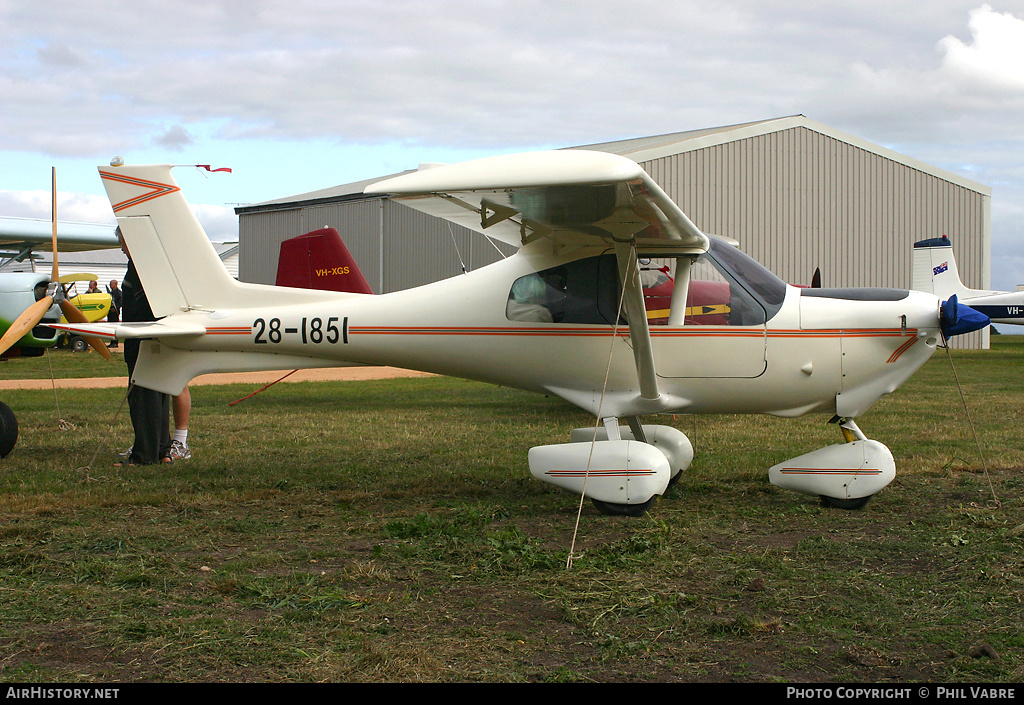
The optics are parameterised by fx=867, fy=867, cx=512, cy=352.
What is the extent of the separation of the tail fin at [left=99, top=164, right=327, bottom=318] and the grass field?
154 cm

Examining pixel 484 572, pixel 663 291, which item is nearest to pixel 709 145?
pixel 663 291

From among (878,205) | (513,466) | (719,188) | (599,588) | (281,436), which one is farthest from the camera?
(878,205)

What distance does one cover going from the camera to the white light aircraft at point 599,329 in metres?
5.90

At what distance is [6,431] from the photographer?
8.29m

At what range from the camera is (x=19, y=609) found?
389 cm

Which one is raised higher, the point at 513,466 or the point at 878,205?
the point at 878,205

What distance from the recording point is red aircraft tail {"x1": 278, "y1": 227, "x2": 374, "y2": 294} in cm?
1238

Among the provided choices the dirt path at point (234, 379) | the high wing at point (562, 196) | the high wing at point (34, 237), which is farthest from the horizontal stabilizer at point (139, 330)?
the high wing at point (34, 237)

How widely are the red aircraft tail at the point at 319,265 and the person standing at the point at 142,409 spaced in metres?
4.32

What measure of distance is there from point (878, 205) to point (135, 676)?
3031 centimetres

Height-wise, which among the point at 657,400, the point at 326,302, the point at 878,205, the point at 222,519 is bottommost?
the point at 222,519

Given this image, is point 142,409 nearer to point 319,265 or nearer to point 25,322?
point 25,322

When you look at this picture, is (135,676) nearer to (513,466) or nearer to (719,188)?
(513,466)
